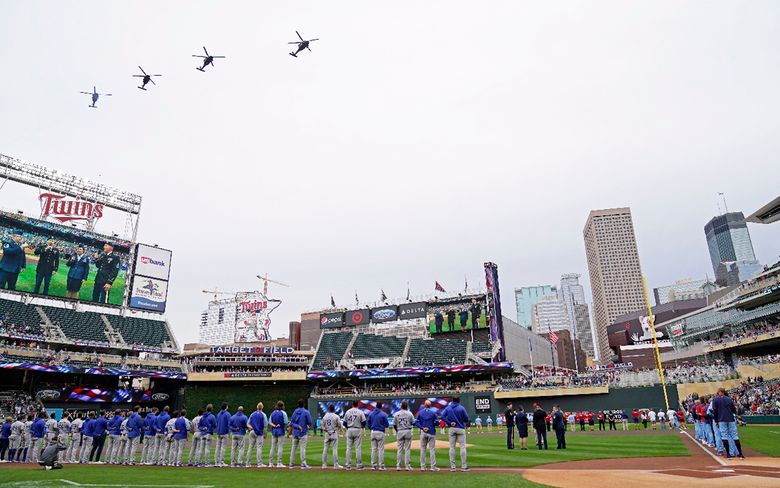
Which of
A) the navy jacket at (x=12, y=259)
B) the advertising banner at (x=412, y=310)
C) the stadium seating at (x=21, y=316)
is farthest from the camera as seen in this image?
the advertising banner at (x=412, y=310)

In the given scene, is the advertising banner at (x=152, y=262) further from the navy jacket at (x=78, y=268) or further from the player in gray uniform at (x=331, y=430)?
the player in gray uniform at (x=331, y=430)

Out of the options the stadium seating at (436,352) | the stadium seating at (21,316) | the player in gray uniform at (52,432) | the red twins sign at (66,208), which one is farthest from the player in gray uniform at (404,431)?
the red twins sign at (66,208)

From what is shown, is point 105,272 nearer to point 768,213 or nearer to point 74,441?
point 74,441

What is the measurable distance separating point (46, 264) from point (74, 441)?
46.4 m

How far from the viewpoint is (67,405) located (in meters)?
48.8

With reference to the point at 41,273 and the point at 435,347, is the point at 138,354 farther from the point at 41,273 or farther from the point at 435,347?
the point at 435,347

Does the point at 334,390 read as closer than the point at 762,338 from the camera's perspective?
No

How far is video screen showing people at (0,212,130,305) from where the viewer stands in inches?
2127

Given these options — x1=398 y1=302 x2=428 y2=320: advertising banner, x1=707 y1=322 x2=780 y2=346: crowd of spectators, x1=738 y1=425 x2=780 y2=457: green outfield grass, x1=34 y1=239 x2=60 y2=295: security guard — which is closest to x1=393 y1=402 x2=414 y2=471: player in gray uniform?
x1=738 y1=425 x2=780 y2=457: green outfield grass

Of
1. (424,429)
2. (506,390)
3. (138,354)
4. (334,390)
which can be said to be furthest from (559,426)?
(138,354)

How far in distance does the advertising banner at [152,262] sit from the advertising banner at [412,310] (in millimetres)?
30910

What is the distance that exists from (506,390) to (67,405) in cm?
4187

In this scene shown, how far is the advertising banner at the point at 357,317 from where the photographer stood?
2936 inches

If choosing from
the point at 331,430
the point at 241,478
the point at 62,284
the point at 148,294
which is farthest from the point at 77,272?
the point at 241,478
